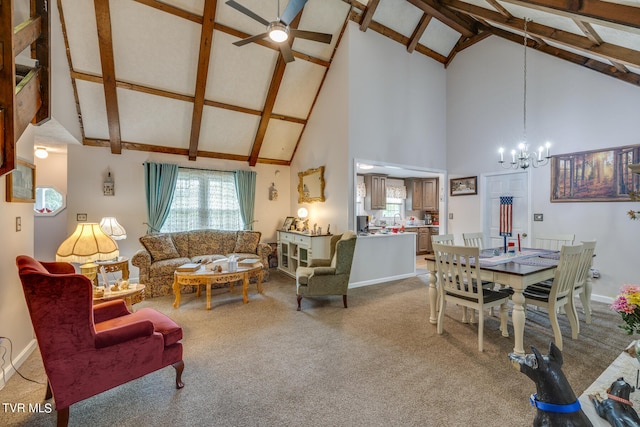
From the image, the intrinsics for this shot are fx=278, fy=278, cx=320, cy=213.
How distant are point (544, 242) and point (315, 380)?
4308mm

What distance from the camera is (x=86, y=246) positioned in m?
2.48

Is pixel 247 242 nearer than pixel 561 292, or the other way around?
pixel 561 292

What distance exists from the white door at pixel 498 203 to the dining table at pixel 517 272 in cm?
164

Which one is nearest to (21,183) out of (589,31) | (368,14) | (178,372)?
(178,372)

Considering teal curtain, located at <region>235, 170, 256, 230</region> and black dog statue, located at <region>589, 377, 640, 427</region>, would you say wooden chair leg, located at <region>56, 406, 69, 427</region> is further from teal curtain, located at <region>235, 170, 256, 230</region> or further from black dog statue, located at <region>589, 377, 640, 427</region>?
teal curtain, located at <region>235, 170, 256, 230</region>

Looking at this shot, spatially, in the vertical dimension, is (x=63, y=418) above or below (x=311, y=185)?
below

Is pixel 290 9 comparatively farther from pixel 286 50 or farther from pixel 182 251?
pixel 182 251

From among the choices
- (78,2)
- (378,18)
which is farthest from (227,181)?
(378,18)

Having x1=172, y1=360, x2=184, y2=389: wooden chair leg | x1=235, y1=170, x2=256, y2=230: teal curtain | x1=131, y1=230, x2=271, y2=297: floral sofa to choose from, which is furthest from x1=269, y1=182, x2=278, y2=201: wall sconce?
x1=172, y1=360, x2=184, y2=389: wooden chair leg

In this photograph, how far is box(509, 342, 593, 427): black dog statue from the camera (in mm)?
952

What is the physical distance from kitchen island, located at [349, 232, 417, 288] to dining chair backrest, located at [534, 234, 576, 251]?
2.01m

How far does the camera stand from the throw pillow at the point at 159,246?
478cm

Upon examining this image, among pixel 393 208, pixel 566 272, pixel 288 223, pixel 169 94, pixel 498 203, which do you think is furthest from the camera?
pixel 393 208

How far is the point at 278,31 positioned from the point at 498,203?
15.8ft
